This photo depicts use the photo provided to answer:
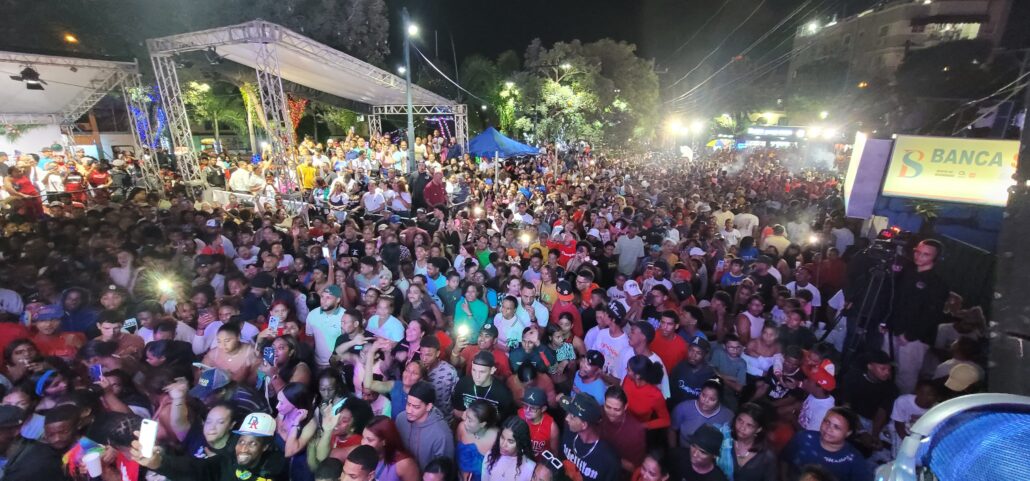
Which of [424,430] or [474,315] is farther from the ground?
[474,315]

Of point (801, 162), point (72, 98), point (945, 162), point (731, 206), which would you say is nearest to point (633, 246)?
point (945, 162)

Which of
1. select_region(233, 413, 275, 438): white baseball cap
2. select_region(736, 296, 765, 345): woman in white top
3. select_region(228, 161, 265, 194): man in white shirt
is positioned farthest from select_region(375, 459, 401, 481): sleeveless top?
select_region(228, 161, 265, 194): man in white shirt

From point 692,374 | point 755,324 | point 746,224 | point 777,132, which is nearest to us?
point 692,374

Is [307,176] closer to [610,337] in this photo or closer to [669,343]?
[610,337]

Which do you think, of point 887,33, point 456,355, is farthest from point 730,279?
point 887,33

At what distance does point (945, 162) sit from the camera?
698cm

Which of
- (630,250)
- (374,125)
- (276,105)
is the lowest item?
(630,250)

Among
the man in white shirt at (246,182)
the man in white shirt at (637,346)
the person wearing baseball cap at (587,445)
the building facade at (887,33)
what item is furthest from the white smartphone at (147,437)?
the building facade at (887,33)

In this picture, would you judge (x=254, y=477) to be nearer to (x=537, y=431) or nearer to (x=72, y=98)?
(x=537, y=431)

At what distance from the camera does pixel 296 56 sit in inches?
452

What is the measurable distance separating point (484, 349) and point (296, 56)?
10.3 meters

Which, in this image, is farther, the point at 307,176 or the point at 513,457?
the point at 307,176

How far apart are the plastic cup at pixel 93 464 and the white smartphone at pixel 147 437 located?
564 mm

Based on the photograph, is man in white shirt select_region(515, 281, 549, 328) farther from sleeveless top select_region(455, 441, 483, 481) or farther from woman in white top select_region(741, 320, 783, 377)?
woman in white top select_region(741, 320, 783, 377)
